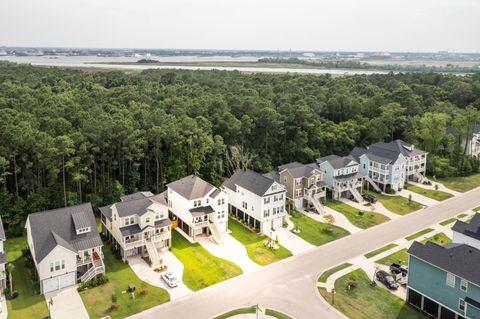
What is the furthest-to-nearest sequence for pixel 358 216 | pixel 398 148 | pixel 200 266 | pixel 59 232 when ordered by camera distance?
pixel 398 148 → pixel 358 216 → pixel 200 266 → pixel 59 232

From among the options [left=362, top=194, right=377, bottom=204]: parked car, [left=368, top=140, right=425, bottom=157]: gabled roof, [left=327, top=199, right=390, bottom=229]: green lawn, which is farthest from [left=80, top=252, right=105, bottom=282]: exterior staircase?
[left=368, top=140, right=425, bottom=157]: gabled roof

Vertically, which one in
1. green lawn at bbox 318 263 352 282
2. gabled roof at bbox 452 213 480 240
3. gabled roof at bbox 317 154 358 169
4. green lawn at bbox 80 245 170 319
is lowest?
green lawn at bbox 80 245 170 319

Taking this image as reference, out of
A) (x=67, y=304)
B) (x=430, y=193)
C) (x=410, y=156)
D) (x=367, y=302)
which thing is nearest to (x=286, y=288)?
(x=367, y=302)

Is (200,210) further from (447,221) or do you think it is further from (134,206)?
(447,221)

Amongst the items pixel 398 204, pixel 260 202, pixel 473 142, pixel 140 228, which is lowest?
pixel 398 204

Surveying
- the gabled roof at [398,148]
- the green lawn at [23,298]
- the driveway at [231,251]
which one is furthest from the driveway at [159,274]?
the gabled roof at [398,148]

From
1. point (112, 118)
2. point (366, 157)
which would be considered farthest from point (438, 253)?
point (112, 118)

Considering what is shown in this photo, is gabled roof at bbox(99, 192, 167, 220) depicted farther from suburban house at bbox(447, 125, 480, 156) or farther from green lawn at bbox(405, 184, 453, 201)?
suburban house at bbox(447, 125, 480, 156)

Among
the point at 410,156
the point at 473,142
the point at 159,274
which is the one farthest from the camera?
the point at 473,142
